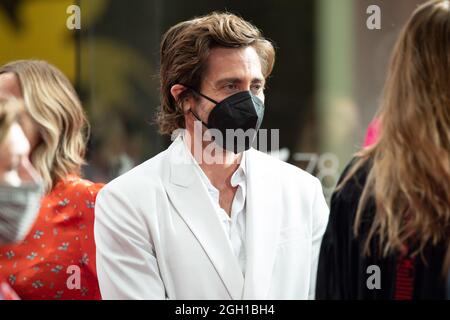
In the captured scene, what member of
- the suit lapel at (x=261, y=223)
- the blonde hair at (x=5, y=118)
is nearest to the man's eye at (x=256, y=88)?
the suit lapel at (x=261, y=223)

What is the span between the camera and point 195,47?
303cm

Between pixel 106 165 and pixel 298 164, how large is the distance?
109cm

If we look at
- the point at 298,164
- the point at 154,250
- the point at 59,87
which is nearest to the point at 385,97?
the point at 154,250

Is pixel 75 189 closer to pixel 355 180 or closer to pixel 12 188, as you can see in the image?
pixel 12 188

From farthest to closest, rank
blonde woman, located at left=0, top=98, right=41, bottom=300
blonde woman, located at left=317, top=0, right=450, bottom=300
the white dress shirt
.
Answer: the white dress shirt < blonde woman, located at left=0, top=98, right=41, bottom=300 < blonde woman, located at left=317, top=0, right=450, bottom=300

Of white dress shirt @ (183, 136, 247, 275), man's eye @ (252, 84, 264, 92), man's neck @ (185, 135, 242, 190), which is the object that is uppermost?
man's eye @ (252, 84, 264, 92)

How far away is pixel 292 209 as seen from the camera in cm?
293

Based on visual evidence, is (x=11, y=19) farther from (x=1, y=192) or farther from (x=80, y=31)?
(x=1, y=192)

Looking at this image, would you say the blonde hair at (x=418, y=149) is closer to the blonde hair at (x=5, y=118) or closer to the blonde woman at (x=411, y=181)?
the blonde woman at (x=411, y=181)

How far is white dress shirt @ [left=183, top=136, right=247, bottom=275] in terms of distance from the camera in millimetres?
2820

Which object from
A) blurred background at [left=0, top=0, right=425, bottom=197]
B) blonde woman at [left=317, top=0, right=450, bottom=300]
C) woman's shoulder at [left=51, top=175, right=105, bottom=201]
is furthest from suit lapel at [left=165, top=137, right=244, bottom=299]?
blurred background at [left=0, top=0, right=425, bottom=197]

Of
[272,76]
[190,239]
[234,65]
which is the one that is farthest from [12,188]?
[272,76]

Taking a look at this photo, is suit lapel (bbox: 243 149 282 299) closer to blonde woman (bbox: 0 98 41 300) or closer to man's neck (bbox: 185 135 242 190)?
man's neck (bbox: 185 135 242 190)

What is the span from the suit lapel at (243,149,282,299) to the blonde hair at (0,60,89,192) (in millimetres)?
696
